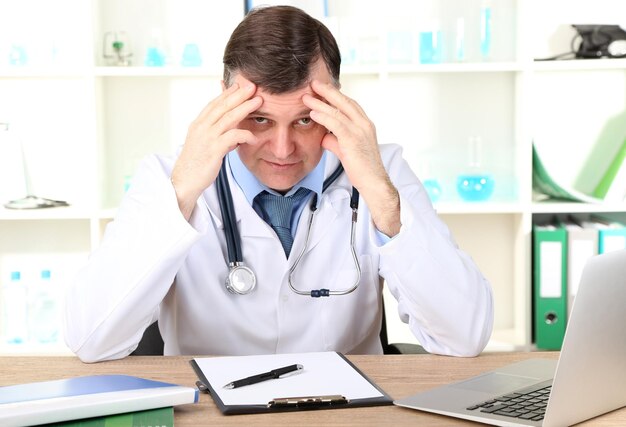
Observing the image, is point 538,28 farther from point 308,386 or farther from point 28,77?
point 308,386

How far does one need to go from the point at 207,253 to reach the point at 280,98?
389 mm

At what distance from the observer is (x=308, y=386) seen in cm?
137

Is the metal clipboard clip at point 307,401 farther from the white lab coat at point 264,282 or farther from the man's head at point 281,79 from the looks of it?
the man's head at point 281,79

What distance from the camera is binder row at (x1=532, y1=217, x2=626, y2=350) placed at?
3.16 meters

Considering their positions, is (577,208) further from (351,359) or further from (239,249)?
(351,359)

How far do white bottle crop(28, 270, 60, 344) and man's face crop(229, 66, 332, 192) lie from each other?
1.77 meters

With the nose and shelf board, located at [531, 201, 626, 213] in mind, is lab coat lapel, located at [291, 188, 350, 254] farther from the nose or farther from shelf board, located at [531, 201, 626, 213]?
shelf board, located at [531, 201, 626, 213]

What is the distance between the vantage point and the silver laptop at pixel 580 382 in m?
1.14

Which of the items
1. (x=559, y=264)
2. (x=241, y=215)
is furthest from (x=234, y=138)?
(x=559, y=264)

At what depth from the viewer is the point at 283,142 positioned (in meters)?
1.79

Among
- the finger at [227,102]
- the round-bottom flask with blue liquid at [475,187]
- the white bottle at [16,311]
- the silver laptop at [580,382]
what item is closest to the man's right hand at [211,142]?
the finger at [227,102]

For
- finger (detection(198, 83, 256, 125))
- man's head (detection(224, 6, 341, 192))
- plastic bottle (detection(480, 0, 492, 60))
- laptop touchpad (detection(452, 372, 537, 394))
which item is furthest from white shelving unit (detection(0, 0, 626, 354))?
laptop touchpad (detection(452, 372, 537, 394))

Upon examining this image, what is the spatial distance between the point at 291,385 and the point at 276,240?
57cm

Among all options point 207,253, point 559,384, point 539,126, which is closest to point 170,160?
point 207,253
